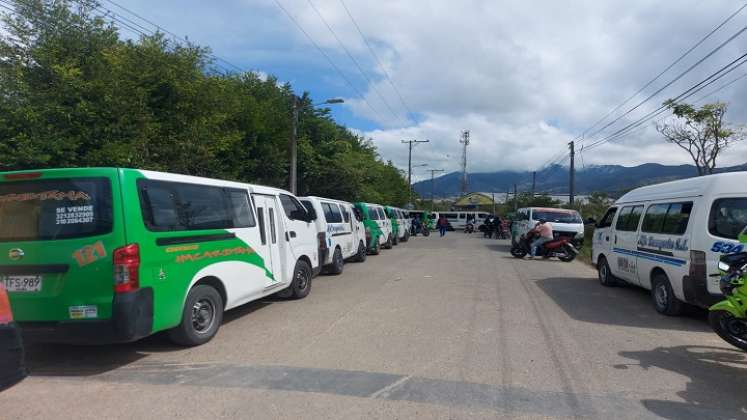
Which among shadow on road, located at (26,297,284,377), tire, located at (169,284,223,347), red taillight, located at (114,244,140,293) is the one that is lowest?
shadow on road, located at (26,297,284,377)

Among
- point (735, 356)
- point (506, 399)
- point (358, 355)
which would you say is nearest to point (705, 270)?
point (735, 356)

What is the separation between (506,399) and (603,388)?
104cm

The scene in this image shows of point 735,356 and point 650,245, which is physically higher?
point 650,245

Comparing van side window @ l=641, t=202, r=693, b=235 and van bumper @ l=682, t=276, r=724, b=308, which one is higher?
van side window @ l=641, t=202, r=693, b=235

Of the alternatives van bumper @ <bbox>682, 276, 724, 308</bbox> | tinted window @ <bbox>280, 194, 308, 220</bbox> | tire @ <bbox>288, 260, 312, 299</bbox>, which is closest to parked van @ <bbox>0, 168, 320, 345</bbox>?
tinted window @ <bbox>280, 194, 308, 220</bbox>

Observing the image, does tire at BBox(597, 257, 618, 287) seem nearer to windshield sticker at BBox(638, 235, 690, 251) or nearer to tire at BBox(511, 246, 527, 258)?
windshield sticker at BBox(638, 235, 690, 251)

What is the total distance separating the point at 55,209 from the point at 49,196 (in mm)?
155

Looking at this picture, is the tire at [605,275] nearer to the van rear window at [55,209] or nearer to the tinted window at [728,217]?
the tinted window at [728,217]

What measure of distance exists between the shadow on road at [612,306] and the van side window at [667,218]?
1.38 m

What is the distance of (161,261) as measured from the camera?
529 cm

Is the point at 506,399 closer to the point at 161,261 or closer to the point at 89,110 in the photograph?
the point at 161,261

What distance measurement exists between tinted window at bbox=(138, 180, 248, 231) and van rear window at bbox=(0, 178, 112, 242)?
0.41 meters

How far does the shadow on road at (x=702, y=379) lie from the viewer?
4160 millimetres

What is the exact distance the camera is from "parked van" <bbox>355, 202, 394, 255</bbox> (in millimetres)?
18109
